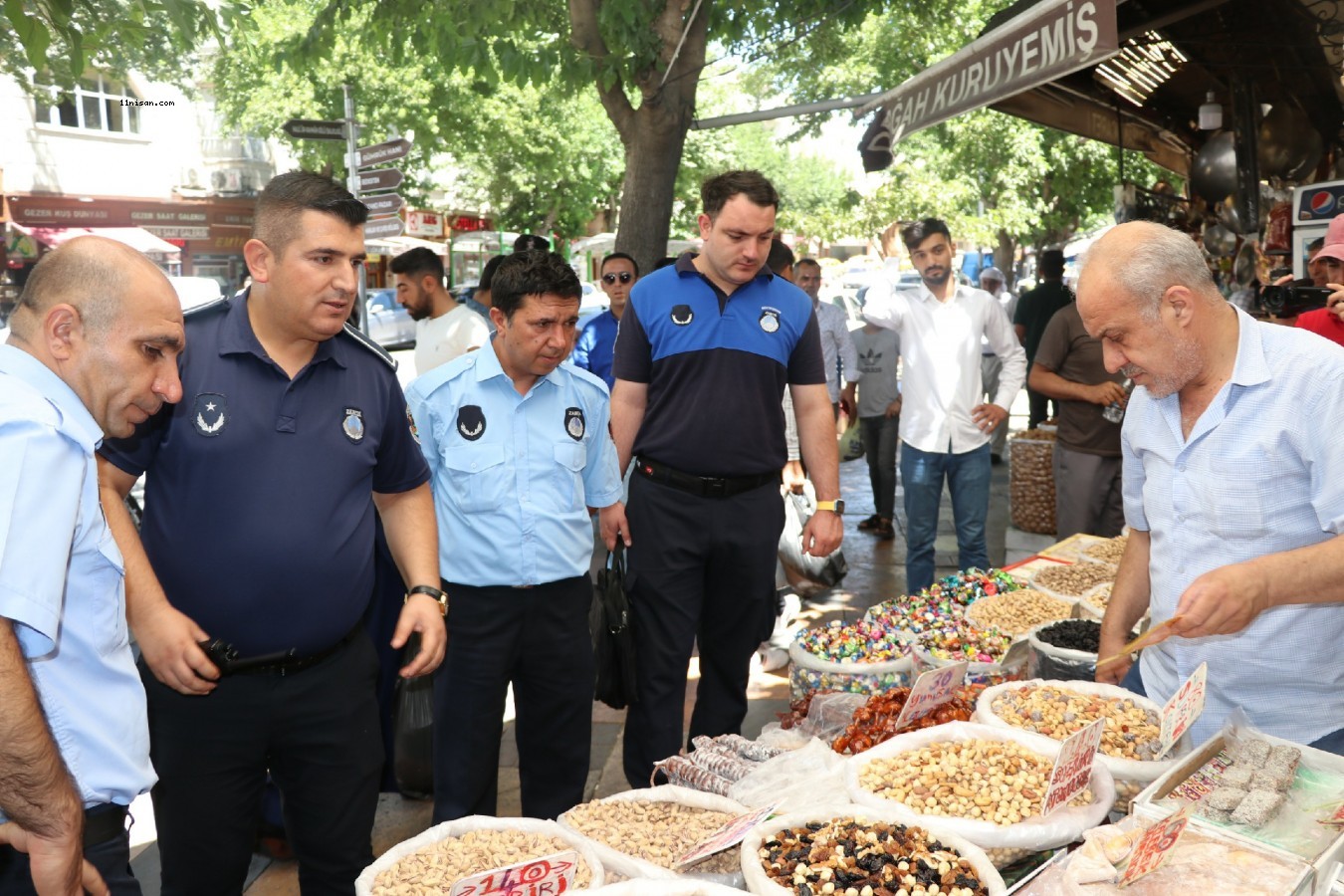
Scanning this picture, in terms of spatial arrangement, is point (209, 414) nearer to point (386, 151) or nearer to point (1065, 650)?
point (1065, 650)

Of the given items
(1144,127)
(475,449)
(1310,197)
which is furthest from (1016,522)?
(475,449)

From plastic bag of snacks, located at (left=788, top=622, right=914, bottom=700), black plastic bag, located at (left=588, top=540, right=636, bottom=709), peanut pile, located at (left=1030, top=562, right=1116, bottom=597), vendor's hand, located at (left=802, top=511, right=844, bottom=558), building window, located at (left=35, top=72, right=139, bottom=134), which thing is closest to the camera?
black plastic bag, located at (left=588, top=540, right=636, bottom=709)

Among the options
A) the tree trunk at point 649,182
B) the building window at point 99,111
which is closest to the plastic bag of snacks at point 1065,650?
the tree trunk at point 649,182

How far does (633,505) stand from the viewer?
372 centimetres

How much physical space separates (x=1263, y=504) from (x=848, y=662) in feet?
6.08

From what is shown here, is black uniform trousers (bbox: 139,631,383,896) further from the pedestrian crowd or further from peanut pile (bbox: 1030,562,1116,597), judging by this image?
peanut pile (bbox: 1030,562,1116,597)

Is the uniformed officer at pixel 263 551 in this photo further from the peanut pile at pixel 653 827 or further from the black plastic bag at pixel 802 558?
the black plastic bag at pixel 802 558

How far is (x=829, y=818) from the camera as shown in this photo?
224 cm

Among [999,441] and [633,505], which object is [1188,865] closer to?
[633,505]

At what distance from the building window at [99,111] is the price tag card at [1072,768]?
2763 cm

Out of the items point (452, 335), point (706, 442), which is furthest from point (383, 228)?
point (706, 442)

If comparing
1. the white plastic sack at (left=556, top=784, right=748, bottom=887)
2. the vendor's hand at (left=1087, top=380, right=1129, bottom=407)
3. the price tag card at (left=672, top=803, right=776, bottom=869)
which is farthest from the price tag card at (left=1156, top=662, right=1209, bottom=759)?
the vendor's hand at (left=1087, top=380, right=1129, bottom=407)

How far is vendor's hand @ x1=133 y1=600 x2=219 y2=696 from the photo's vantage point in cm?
226

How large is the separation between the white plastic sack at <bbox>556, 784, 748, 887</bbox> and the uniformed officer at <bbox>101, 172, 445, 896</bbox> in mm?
667
